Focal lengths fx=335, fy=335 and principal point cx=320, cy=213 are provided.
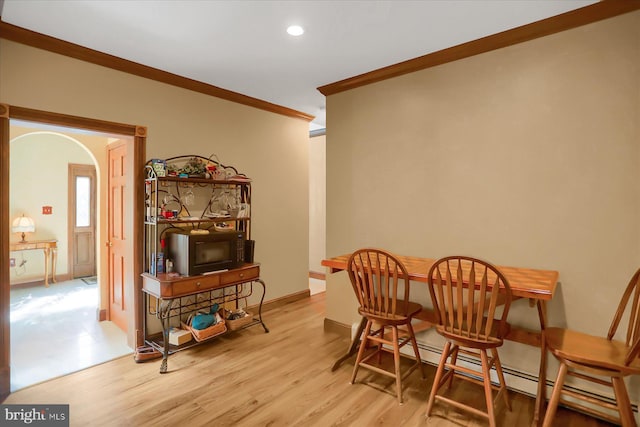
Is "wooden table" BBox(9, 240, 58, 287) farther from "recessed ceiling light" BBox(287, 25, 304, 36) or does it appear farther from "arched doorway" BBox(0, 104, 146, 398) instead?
"recessed ceiling light" BBox(287, 25, 304, 36)

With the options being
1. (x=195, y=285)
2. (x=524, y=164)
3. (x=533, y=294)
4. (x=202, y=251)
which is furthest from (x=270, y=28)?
(x=533, y=294)

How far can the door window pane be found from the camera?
6027 millimetres

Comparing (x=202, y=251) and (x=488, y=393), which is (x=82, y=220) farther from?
(x=488, y=393)

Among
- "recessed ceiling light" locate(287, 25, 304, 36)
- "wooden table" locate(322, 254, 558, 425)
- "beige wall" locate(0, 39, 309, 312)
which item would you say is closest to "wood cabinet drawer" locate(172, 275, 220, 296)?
"beige wall" locate(0, 39, 309, 312)

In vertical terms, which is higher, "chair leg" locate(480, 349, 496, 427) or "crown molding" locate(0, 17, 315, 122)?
"crown molding" locate(0, 17, 315, 122)

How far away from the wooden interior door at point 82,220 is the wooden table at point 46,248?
26 centimetres

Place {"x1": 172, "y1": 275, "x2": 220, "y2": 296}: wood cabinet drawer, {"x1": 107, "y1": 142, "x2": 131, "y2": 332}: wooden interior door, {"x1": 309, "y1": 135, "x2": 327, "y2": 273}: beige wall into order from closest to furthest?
1. {"x1": 172, "y1": 275, "x2": 220, "y2": 296}: wood cabinet drawer
2. {"x1": 107, "y1": 142, "x2": 131, "y2": 332}: wooden interior door
3. {"x1": 309, "y1": 135, "x2": 327, "y2": 273}: beige wall

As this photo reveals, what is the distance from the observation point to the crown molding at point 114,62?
2.39 meters

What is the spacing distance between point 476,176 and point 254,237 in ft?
8.43

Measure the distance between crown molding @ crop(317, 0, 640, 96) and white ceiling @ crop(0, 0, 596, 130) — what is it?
0.07 m

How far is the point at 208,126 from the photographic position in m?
3.62

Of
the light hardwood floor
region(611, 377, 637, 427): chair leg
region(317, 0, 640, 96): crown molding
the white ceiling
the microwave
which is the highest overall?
the white ceiling

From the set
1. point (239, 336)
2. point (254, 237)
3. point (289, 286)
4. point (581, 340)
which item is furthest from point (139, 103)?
point (581, 340)

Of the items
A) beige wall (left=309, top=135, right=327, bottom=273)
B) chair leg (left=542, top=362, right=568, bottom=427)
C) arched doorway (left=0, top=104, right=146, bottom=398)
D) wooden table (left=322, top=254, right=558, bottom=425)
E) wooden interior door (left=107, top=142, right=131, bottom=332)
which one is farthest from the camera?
beige wall (left=309, top=135, right=327, bottom=273)
